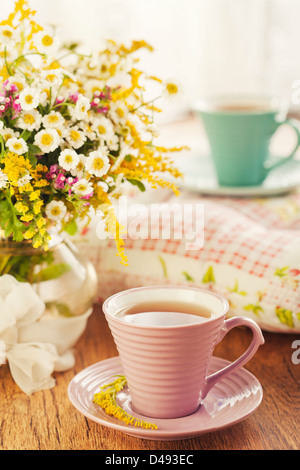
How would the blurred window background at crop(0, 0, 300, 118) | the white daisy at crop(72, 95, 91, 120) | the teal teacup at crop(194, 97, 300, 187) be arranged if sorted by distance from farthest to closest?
the blurred window background at crop(0, 0, 300, 118), the teal teacup at crop(194, 97, 300, 187), the white daisy at crop(72, 95, 91, 120)

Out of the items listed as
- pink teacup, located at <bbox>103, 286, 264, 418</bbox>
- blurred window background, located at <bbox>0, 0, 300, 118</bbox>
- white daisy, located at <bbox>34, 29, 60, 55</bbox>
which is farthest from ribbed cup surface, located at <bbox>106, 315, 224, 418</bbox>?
blurred window background, located at <bbox>0, 0, 300, 118</bbox>

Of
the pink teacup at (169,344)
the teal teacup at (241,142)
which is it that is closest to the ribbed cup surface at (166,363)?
the pink teacup at (169,344)

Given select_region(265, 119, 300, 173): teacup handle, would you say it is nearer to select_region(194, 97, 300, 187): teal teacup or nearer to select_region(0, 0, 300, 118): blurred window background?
select_region(194, 97, 300, 187): teal teacup

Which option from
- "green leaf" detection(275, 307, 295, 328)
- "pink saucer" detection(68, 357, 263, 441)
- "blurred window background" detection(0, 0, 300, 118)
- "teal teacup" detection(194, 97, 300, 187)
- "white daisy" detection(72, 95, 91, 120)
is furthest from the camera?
"blurred window background" detection(0, 0, 300, 118)

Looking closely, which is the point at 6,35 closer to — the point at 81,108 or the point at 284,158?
the point at 81,108

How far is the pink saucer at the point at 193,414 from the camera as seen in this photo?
624 millimetres

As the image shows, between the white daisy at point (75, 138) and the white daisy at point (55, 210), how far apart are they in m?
0.07

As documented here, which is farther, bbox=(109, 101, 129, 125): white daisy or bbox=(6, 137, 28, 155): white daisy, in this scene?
bbox=(109, 101, 129, 125): white daisy

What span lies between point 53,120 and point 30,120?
0.03 m

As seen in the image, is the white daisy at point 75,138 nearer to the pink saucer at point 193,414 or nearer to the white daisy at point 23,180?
the white daisy at point 23,180

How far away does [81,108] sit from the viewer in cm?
73

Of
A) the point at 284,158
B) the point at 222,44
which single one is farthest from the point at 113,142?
the point at 222,44

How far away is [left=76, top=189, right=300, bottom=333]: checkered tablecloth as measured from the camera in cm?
84

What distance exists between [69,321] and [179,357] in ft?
0.74
